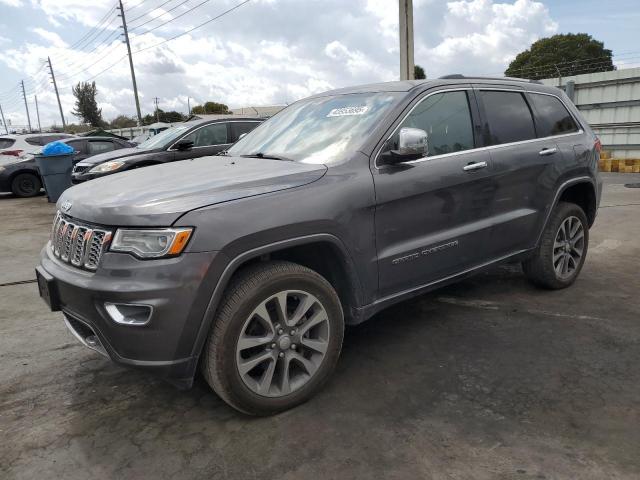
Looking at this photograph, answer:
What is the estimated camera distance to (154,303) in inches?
90.0

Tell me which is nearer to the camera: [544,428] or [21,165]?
[544,428]

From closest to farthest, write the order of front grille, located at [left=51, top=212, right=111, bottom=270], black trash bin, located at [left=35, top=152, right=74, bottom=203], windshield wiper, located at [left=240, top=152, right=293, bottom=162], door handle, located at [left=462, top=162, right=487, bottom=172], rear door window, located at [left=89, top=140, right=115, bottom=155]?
front grille, located at [left=51, top=212, right=111, bottom=270]
windshield wiper, located at [left=240, top=152, right=293, bottom=162]
door handle, located at [left=462, top=162, right=487, bottom=172]
black trash bin, located at [left=35, top=152, right=74, bottom=203]
rear door window, located at [left=89, top=140, right=115, bottom=155]

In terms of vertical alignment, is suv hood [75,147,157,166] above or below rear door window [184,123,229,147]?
below

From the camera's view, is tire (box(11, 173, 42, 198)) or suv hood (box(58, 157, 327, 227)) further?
tire (box(11, 173, 42, 198))

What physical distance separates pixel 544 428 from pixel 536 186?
2051 millimetres

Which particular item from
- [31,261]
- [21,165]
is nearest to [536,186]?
[31,261]

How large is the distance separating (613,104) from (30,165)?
14892 millimetres

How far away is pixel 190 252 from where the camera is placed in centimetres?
232

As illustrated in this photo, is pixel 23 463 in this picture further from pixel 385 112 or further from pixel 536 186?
pixel 536 186

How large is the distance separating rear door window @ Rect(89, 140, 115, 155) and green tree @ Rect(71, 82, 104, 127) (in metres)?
63.0

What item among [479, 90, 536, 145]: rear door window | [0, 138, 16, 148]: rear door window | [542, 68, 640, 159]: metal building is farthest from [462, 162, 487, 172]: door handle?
[0, 138, 16, 148]: rear door window

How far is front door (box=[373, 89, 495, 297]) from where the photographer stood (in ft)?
9.96

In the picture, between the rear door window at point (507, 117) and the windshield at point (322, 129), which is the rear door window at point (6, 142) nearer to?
the windshield at point (322, 129)

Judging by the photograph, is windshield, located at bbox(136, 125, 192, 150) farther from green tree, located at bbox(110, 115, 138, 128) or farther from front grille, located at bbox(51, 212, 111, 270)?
green tree, located at bbox(110, 115, 138, 128)
